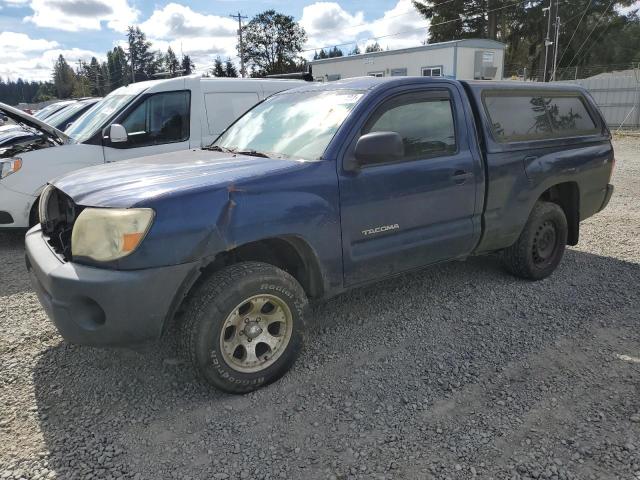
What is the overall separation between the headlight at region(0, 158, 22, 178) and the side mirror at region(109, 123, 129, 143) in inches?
42.4

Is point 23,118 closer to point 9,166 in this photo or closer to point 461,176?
point 9,166

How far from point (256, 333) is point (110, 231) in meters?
1.00

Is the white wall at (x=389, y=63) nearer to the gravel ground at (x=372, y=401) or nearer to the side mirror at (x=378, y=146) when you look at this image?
the gravel ground at (x=372, y=401)

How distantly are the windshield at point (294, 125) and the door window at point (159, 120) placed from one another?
258 cm

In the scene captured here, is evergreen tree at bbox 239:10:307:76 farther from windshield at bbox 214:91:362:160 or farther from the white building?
windshield at bbox 214:91:362:160

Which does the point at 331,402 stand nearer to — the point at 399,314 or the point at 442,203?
the point at 399,314

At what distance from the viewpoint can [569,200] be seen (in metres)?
4.86

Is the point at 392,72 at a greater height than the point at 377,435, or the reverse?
the point at 392,72

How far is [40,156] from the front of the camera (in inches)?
232

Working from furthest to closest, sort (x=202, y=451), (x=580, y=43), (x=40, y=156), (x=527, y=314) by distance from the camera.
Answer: (x=580, y=43), (x=40, y=156), (x=527, y=314), (x=202, y=451)

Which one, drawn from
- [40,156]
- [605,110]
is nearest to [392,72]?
[605,110]

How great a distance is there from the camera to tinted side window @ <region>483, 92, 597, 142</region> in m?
4.11

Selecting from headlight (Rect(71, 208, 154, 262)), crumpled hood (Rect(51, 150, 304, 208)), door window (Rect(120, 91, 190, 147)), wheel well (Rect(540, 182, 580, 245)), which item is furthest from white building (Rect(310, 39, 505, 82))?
headlight (Rect(71, 208, 154, 262))

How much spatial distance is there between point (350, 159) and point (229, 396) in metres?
1.63
